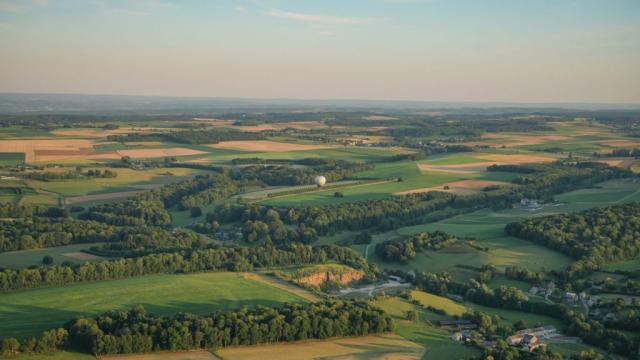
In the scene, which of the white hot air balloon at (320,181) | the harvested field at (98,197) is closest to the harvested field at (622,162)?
the white hot air balloon at (320,181)

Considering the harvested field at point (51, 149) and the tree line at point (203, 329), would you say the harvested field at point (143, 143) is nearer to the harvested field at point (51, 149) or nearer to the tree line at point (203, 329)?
the harvested field at point (51, 149)

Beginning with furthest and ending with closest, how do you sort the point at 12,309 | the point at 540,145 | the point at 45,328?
1. the point at 540,145
2. the point at 12,309
3. the point at 45,328

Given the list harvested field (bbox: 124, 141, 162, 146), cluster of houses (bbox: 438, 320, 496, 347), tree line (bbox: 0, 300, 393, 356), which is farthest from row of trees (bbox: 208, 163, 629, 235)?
harvested field (bbox: 124, 141, 162, 146)

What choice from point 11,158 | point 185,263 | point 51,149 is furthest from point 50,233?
point 51,149

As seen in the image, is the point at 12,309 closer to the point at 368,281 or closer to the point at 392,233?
the point at 368,281

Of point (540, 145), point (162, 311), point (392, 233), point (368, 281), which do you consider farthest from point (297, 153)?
point (162, 311)

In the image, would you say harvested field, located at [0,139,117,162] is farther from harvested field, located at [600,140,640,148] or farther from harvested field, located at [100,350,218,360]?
harvested field, located at [600,140,640,148]
